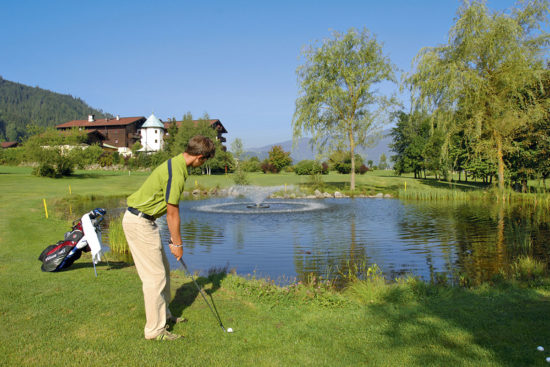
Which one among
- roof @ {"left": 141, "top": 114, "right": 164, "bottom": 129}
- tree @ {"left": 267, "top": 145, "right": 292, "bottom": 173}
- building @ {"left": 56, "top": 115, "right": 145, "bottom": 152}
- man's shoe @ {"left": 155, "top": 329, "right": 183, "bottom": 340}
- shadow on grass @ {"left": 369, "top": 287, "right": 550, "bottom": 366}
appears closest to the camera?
shadow on grass @ {"left": 369, "top": 287, "right": 550, "bottom": 366}

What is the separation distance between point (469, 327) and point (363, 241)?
8.39m

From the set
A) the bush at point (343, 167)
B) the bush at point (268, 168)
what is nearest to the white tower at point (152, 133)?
the bush at point (268, 168)

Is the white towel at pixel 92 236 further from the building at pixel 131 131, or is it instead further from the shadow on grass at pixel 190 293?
the building at pixel 131 131

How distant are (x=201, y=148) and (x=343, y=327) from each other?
292 centimetres

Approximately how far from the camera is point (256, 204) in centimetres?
2570

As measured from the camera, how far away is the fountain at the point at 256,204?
72.9 ft

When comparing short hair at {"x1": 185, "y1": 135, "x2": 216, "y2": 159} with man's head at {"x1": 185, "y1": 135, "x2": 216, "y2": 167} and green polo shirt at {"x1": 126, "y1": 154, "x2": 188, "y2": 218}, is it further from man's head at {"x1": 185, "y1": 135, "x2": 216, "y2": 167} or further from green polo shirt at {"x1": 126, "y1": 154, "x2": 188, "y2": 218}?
green polo shirt at {"x1": 126, "y1": 154, "x2": 188, "y2": 218}

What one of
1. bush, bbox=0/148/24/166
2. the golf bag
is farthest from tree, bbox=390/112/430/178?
bush, bbox=0/148/24/166

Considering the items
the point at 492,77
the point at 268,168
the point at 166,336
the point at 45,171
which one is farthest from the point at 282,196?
the point at 268,168

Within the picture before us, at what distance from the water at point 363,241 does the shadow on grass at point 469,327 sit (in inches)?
103

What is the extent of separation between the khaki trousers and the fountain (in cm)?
1638

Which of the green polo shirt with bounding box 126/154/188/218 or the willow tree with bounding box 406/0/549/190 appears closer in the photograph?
the green polo shirt with bounding box 126/154/188/218

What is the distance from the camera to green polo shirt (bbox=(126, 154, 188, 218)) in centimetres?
462

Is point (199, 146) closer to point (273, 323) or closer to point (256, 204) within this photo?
point (273, 323)
